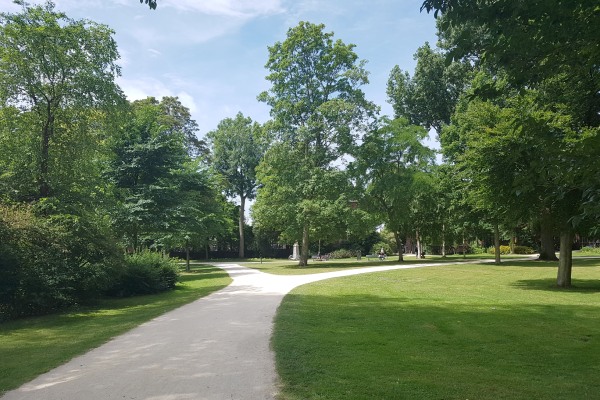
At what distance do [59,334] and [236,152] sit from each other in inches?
2026

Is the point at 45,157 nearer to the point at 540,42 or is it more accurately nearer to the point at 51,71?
the point at 51,71

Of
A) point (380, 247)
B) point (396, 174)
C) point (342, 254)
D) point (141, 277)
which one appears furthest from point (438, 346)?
point (380, 247)

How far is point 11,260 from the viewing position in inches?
478

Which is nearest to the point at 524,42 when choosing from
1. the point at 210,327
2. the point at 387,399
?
the point at 387,399

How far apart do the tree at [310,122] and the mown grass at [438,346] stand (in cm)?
1845

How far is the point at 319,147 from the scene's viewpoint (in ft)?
113

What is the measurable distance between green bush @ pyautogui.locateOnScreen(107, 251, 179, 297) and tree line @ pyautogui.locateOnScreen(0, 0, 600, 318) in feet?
3.51

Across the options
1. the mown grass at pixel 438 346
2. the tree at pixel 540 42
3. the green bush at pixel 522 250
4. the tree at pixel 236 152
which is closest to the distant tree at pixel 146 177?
the mown grass at pixel 438 346

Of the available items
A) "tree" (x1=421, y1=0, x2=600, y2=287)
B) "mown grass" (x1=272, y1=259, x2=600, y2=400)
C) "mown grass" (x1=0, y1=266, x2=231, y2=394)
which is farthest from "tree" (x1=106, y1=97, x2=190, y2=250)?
"tree" (x1=421, y1=0, x2=600, y2=287)

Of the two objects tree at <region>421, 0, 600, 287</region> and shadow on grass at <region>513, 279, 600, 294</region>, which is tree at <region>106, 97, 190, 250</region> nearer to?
shadow on grass at <region>513, 279, 600, 294</region>

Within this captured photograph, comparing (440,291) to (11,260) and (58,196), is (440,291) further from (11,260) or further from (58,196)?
(58,196)

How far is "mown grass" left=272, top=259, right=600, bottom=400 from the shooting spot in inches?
204

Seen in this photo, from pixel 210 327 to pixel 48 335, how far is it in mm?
3542

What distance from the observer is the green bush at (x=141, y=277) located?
17422 mm
